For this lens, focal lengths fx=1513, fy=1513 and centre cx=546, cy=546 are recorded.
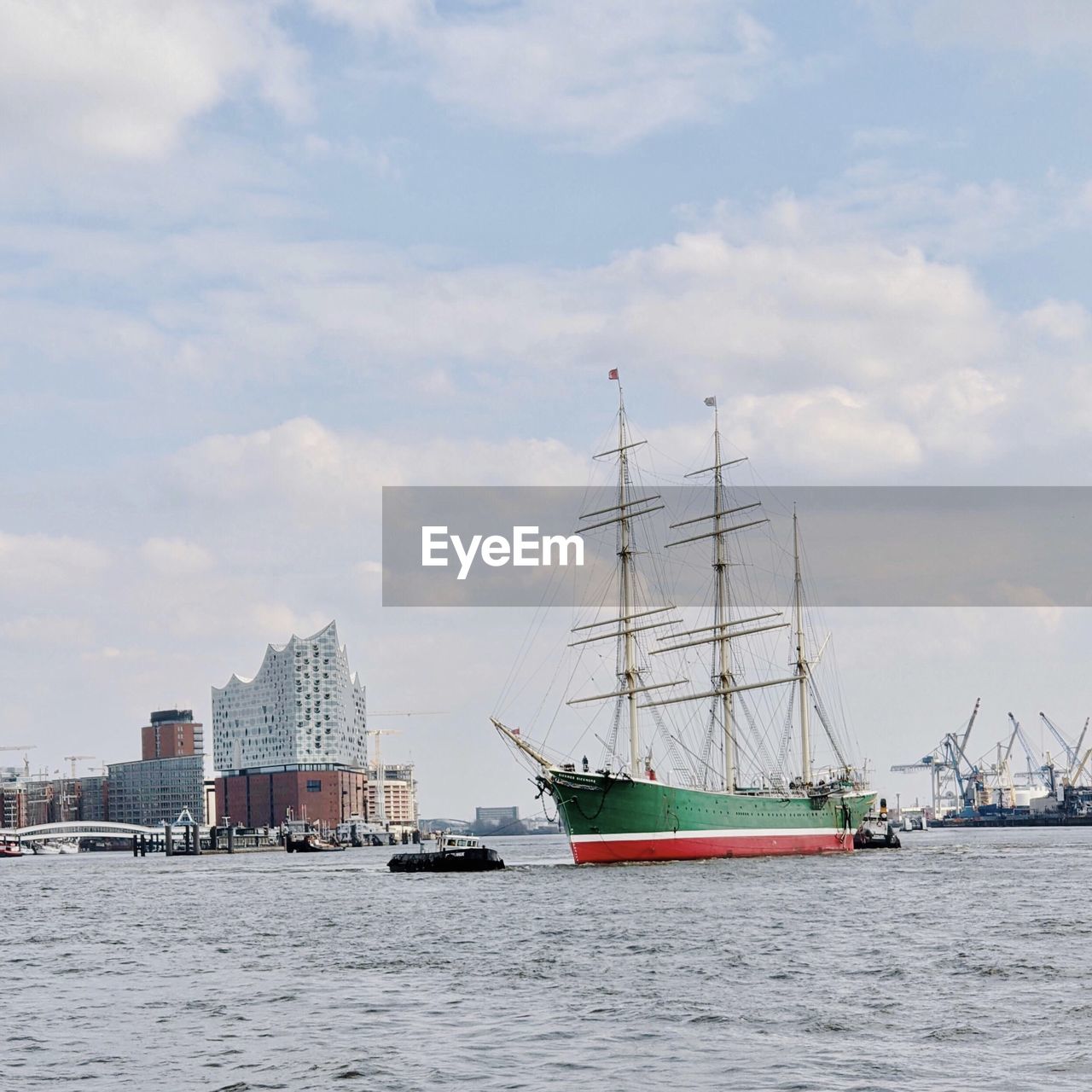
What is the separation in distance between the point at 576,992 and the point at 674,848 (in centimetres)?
6343

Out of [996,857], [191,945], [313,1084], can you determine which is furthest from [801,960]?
[996,857]

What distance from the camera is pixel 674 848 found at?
101938 millimetres

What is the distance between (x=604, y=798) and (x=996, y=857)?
4503cm

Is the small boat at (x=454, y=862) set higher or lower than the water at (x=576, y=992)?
lower

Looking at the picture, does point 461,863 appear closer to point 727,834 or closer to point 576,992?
point 727,834

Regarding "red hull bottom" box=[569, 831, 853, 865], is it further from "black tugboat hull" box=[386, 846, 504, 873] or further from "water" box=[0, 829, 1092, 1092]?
"water" box=[0, 829, 1092, 1092]

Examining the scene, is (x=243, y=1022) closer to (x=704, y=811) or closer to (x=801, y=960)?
(x=801, y=960)

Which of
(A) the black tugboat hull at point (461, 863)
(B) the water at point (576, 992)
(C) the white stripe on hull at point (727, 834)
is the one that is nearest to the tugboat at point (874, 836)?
(C) the white stripe on hull at point (727, 834)

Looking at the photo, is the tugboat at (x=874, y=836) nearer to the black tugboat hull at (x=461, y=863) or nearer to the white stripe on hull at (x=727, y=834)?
the white stripe on hull at (x=727, y=834)

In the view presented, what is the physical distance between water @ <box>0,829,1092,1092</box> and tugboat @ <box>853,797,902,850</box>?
62.6 meters

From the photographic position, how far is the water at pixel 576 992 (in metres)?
29.3

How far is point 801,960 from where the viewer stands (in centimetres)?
4488

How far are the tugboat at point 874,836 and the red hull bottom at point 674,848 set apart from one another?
27402mm

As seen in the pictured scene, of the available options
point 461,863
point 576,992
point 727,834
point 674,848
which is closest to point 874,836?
point 727,834
